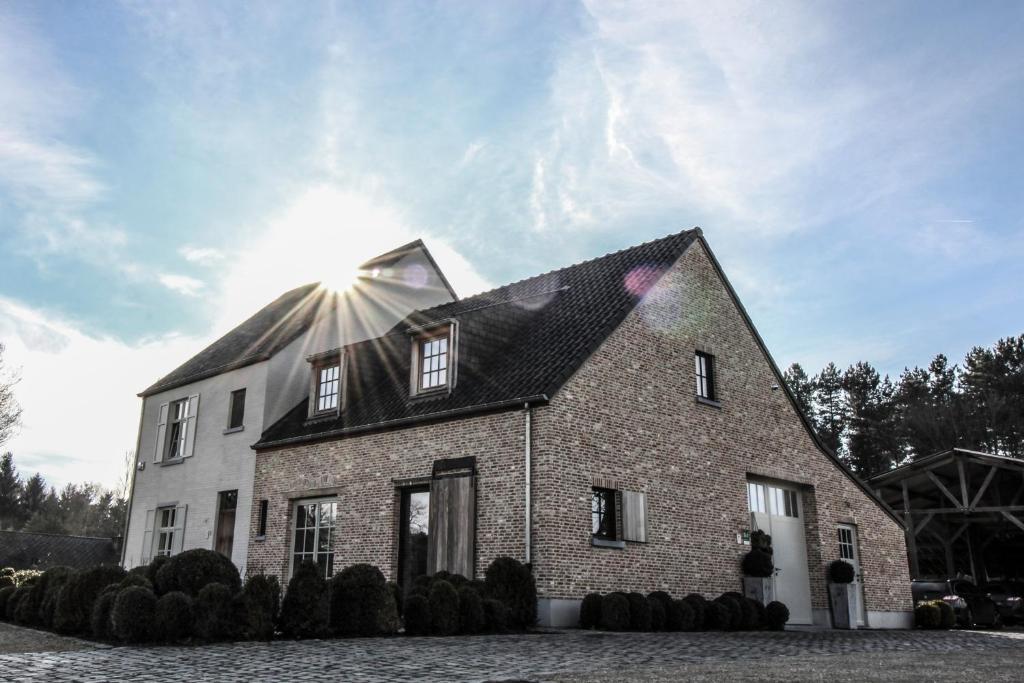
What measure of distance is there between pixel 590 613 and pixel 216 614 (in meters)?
5.95

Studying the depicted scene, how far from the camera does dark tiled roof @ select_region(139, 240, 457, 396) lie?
2111 centimetres

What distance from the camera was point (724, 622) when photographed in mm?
14852

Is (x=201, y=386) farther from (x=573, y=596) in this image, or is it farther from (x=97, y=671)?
(x=97, y=671)

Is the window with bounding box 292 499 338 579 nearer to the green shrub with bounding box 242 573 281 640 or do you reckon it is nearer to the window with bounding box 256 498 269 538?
the window with bounding box 256 498 269 538

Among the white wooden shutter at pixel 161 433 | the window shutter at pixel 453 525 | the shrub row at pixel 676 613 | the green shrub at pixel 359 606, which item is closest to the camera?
the green shrub at pixel 359 606

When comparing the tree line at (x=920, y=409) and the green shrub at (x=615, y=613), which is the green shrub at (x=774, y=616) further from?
the tree line at (x=920, y=409)

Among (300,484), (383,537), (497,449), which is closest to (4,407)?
(300,484)

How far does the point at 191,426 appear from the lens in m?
21.9

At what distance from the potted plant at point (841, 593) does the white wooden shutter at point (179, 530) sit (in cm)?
1540

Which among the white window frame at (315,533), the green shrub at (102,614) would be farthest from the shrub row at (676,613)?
the green shrub at (102,614)

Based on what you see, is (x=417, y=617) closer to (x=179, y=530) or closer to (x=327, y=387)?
(x=327, y=387)

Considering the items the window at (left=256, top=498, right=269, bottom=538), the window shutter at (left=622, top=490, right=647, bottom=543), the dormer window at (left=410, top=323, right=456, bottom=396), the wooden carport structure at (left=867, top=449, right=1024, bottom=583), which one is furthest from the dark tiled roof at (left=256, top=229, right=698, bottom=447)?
the wooden carport structure at (left=867, top=449, right=1024, bottom=583)

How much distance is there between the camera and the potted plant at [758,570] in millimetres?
16641

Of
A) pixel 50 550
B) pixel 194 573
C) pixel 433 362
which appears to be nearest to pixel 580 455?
pixel 433 362
